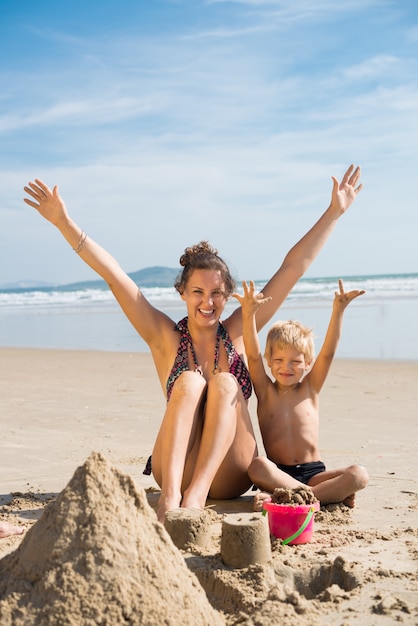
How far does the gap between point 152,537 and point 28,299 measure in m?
36.1

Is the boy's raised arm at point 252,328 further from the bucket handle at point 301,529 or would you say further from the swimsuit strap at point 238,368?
the bucket handle at point 301,529

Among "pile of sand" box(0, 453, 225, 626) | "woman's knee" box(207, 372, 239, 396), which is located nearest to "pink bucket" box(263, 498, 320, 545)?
"woman's knee" box(207, 372, 239, 396)

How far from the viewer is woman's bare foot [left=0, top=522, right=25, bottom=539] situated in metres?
3.68

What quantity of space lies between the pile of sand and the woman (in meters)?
1.29

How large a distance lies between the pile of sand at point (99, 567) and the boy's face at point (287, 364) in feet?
6.89

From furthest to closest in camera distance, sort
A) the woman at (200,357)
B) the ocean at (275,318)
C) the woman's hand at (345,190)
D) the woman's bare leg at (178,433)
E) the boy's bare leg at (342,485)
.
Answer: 1. the ocean at (275,318)
2. the woman's hand at (345,190)
3. the boy's bare leg at (342,485)
4. the woman at (200,357)
5. the woman's bare leg at (178,433)

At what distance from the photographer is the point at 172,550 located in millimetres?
2572

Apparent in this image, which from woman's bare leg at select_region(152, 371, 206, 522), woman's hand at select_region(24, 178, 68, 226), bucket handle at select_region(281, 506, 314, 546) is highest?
woman's hand at select_region(24, 178, 68, 226)

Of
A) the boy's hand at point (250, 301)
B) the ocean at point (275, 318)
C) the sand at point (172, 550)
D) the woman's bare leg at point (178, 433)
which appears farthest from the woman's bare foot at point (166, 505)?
the ocean at point (275, 318)

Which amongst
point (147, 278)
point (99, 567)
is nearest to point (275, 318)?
point (99, 567)

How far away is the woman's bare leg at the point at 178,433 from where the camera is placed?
3908mm

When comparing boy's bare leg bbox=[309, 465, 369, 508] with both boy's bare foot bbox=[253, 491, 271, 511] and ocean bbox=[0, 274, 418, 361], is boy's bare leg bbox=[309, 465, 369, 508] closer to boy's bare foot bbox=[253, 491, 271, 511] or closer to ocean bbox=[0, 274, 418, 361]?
boy's bare foot bbox=[253, 491, 271, 511]

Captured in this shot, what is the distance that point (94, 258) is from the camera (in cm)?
453

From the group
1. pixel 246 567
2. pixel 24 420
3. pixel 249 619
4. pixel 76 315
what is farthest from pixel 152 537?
pixel 76 315
